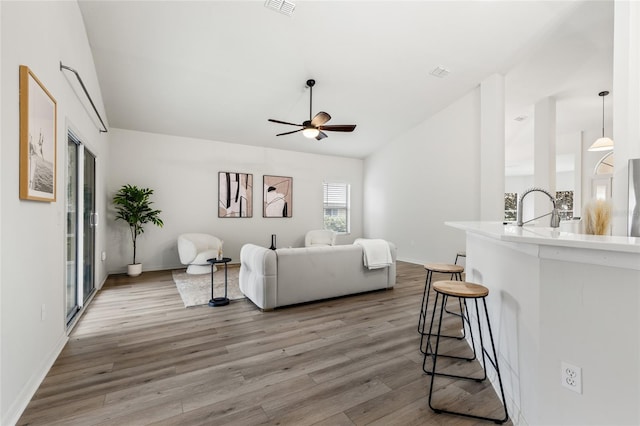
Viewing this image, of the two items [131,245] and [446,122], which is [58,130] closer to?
[131,245]

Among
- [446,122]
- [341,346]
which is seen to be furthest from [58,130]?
[446,122]

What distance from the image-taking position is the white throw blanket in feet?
13.5

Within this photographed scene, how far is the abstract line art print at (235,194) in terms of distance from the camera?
21.8ft

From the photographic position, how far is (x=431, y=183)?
6.42 m

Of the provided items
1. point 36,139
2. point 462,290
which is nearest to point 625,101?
point 462,290

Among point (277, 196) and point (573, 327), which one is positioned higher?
point (277, 196)

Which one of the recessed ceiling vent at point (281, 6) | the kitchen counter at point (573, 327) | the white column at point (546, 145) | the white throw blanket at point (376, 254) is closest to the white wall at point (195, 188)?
the white throw blanket at point (376, 254)

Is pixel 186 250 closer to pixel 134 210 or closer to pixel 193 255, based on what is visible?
pixel 193 255

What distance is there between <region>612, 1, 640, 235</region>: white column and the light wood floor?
6.15 ft

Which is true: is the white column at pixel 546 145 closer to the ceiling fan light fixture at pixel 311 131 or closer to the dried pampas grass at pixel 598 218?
the ceiling fan light fixture at pixel 311 131

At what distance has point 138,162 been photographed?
5.86 m

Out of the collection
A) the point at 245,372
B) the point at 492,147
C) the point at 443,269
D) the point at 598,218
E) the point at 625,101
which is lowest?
the point at 245,372

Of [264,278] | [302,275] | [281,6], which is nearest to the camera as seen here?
[281,6]

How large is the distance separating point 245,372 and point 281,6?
368 centimetres
